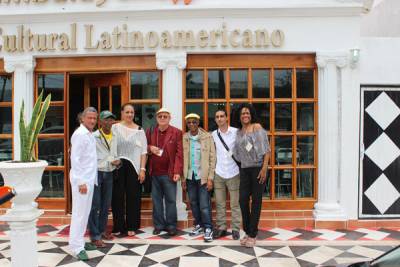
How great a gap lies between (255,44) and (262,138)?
157cm

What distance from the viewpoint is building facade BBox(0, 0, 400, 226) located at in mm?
5848

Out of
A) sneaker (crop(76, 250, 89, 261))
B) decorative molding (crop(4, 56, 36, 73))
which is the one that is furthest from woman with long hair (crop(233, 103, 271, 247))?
decorative molding (crop(4, 56, 36, 73))

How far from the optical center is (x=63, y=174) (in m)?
6.25

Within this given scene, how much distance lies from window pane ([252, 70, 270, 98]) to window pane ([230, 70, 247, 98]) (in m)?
0.14

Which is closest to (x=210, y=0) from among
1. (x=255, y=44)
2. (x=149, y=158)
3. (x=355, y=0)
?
(x=255, y=44)

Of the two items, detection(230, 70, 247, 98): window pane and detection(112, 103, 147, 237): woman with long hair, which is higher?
detection(230, 70, 247, 98): window pane

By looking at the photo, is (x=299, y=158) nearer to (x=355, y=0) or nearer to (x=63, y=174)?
(x=355, y=0)

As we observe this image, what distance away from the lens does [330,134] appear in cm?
586

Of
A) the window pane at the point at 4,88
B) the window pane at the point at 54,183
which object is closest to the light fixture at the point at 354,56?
the window pane at the point at 54,183

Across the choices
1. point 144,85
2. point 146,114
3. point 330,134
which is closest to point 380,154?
point 330,134

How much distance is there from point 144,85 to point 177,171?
150 centimetres

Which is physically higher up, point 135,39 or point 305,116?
point 135,39

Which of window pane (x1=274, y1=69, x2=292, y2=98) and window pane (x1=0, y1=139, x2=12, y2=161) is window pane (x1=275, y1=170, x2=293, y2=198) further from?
window pane (x1=0, y1=139, x2=12, y2=161)

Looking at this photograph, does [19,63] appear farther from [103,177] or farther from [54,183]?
[103,177]
